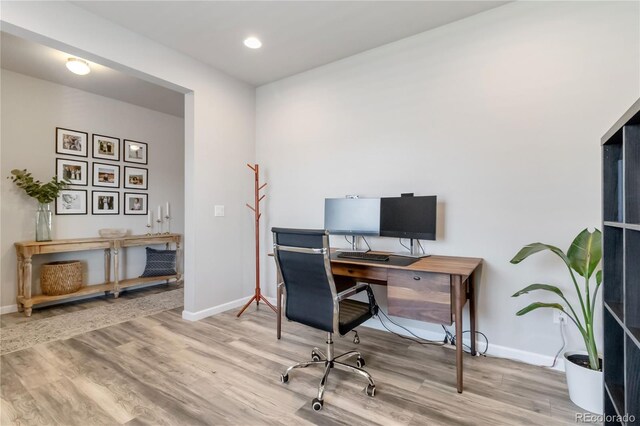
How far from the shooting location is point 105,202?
14.2ft

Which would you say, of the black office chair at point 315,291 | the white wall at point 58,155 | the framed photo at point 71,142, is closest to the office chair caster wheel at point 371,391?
the black office chair at point 315,291

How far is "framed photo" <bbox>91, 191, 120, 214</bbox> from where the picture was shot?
4.22 m

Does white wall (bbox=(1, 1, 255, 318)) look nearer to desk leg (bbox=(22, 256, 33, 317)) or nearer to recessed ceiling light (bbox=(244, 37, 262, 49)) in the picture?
recessed ceiling light (bbox=(244, 37, 262, 49))

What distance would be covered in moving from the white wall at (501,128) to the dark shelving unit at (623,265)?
38.6 inches

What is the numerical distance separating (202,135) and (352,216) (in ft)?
6.11

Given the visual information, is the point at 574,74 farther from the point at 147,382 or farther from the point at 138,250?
the point at 138,250

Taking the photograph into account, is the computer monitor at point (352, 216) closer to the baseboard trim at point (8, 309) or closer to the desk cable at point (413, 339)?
the desk cable at point (413, 339)

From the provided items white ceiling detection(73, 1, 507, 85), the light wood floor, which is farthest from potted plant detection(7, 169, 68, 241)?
white ceiling detection(73, 1, 507, 85)

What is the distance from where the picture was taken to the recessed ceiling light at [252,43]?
2.87 meters

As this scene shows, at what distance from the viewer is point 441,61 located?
2.65m

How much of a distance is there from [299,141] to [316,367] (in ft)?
7.74

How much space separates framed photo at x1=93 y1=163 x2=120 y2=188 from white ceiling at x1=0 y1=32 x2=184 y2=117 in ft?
3.19

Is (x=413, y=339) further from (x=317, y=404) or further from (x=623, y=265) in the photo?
(x=623, y=265)

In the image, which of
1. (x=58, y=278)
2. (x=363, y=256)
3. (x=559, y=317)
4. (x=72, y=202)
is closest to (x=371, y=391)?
(x=363, y=256)
